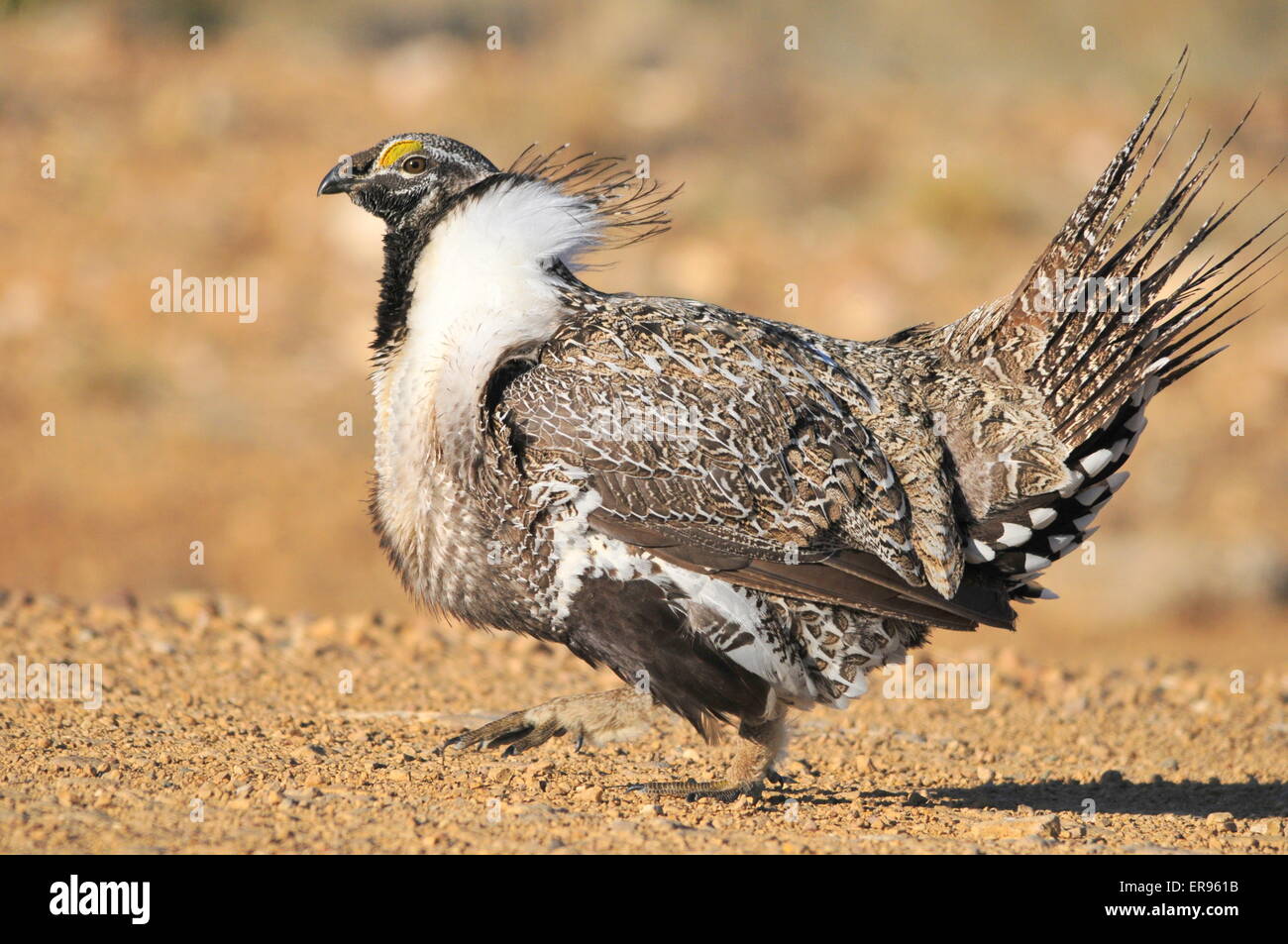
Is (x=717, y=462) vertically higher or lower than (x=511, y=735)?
higher

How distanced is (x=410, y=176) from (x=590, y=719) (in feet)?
9.43

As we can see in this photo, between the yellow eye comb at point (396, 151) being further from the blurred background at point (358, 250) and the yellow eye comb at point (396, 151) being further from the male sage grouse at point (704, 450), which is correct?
the blurred background at point (358, 250)

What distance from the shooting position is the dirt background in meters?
6.84

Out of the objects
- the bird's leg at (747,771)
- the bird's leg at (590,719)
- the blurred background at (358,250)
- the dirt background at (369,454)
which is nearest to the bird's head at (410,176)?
the dirt background at (369,454)

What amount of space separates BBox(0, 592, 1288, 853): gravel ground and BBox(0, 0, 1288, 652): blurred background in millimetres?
2301

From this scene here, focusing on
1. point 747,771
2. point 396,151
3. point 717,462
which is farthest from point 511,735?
point 396,151

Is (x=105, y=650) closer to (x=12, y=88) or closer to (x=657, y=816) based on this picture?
(x=657, y=816)

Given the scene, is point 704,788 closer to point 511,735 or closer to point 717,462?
point 511,735

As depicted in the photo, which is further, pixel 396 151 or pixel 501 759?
pixel 501 759

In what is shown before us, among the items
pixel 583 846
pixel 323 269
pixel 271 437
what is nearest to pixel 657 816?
pixel 583 846

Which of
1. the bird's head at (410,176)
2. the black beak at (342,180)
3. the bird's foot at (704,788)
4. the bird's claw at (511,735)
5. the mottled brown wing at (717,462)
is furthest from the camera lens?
the black beak at (342,180)

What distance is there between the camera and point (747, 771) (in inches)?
283

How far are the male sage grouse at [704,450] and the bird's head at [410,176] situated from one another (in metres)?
0.01

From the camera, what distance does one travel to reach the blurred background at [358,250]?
15.4 m
